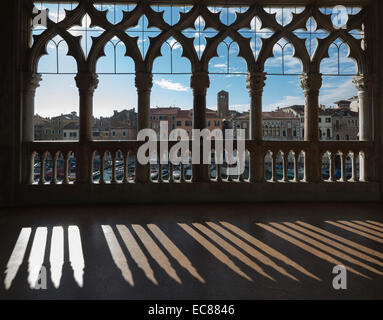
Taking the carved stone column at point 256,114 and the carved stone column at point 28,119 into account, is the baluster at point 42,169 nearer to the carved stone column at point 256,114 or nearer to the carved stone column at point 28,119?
the carved stone column at point 28,119

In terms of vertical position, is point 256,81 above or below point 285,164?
above

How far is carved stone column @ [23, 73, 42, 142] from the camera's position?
5465 millimetres

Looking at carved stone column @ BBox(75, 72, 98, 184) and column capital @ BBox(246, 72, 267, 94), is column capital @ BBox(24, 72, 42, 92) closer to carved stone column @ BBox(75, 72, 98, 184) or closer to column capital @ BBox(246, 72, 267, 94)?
carved stone column @ BBox(75, 72, 98, 184)

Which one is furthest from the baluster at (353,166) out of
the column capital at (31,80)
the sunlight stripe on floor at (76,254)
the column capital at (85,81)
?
the column capital at (31,80)

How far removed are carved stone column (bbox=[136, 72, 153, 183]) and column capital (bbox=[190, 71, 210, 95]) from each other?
0.98 m

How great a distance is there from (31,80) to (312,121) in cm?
640

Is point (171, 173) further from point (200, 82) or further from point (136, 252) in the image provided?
point (136, 252)

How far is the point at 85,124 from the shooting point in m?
5.65

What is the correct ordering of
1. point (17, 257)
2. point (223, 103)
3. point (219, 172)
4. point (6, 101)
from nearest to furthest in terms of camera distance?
point (17, 257), point (6, 101), point (219, 172), point (223, 103)

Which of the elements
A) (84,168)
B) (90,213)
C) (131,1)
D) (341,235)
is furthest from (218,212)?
(131,1)

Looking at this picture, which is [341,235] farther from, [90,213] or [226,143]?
[90,213]

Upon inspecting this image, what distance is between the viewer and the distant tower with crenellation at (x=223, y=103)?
6410 millimetres

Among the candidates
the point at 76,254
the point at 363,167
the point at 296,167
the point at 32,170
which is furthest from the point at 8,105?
the point at 363,167

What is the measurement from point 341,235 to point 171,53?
4.91m
